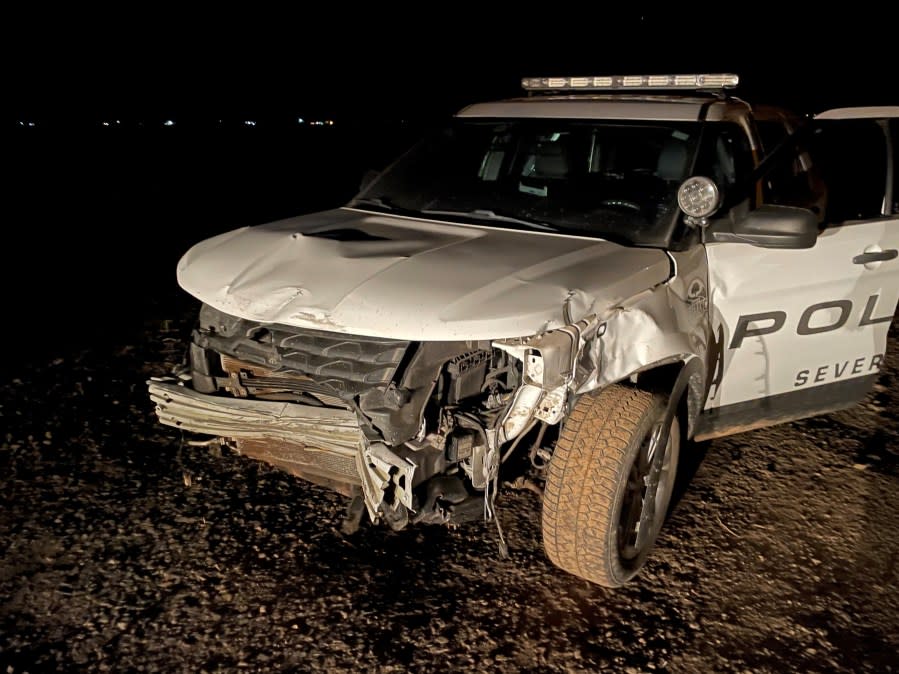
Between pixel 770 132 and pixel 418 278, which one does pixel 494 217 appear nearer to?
pixel 418 278

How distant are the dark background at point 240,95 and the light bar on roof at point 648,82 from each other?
0.92 meters

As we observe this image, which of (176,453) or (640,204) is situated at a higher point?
(640,204)

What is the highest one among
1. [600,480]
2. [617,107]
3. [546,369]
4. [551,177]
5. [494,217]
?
[617,107]

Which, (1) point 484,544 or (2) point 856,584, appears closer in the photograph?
(2) point 856,584

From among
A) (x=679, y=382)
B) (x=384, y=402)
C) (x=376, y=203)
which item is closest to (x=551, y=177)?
(x=376, y=203)

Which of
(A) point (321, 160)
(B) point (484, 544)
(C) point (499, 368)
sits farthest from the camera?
(A) point (321, 160)

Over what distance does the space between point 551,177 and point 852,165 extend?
135 inches

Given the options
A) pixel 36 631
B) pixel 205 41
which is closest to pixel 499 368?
pixel 36 631

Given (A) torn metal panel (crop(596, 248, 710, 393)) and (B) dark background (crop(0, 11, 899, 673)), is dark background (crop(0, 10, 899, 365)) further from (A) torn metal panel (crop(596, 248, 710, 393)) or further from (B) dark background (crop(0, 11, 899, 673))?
(A) torn metal panel (crop(596, 248, 710, 393))

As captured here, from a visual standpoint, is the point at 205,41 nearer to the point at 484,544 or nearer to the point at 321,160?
the point at 321,160

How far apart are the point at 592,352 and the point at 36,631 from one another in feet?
7.29

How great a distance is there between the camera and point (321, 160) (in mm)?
18547

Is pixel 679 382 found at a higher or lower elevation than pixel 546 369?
lower

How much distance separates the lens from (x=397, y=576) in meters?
2.96
